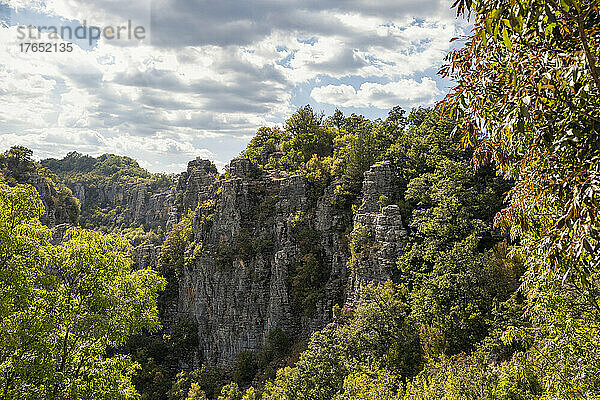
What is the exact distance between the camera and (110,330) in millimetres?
9281

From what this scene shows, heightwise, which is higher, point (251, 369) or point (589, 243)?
point (589, 243)

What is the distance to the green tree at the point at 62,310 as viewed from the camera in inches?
319

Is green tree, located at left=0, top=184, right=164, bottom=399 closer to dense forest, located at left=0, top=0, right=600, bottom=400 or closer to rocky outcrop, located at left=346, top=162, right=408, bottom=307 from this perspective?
dense forest, located at left=0, top=0, right=600, bottom=400

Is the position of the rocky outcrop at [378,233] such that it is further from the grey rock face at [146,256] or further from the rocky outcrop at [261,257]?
the grey rock face at [146,256]

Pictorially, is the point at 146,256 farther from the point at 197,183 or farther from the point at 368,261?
Answer: the point at 368,261

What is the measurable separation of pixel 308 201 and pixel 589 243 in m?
35.6

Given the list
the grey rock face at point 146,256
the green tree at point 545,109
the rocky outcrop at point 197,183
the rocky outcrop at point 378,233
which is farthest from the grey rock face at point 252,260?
the green tree at point 545,109

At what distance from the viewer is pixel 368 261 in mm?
27672

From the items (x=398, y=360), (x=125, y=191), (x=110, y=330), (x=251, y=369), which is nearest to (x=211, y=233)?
(x=251, y=369)

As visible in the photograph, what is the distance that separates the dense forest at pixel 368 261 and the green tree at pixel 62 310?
4cm

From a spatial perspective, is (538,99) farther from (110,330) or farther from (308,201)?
(308,201)

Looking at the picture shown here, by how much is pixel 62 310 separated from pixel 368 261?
21633 mm

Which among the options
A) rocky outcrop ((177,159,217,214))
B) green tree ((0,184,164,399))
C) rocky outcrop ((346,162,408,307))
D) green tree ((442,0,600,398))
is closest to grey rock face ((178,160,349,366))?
rocky outcrop ((346,162,408,307))

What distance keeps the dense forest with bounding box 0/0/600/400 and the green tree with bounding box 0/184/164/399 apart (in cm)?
4
